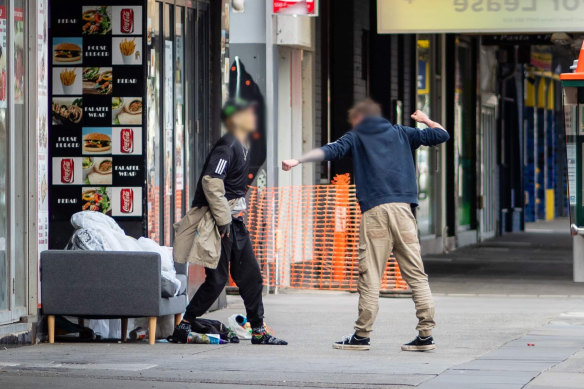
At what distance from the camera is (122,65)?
1268cm

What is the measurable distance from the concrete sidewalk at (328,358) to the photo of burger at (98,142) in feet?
6.65

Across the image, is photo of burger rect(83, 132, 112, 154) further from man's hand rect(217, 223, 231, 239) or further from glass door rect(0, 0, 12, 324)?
man's hand rect(217, 223, 231, 239)

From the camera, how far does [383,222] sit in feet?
35.7

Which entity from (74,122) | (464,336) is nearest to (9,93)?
(74,122)

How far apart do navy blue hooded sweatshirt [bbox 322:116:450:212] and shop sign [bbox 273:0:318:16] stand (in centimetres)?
515

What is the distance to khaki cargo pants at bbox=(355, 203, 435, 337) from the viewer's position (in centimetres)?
1088

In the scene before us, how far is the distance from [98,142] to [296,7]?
422cm

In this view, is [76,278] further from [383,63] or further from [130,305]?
[383,63]

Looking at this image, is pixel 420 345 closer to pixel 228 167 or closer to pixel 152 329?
pixel 228 167

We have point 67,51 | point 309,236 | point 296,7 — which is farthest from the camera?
point 309,236

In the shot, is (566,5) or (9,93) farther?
(566,5)

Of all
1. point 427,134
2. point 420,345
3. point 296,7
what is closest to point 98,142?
point 427,134

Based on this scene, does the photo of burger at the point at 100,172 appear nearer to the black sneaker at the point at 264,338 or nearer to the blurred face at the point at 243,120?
the blurred face at the point at 243,120

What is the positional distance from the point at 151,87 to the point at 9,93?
2.19 meters
